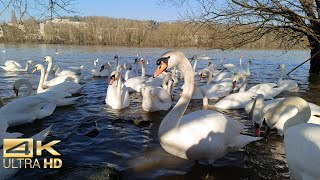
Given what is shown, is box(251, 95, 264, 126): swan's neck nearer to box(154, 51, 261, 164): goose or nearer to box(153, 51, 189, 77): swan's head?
box(154, 51, 261, 164): goose

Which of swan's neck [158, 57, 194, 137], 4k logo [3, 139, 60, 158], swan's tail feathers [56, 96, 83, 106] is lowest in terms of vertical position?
swan's tail feathers [56, 96, 83, 106]

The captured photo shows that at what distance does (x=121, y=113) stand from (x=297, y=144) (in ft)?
19.9

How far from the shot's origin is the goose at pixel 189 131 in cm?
457

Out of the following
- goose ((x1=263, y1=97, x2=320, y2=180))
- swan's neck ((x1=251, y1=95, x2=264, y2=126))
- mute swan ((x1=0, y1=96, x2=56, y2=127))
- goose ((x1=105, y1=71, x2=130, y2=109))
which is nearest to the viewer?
goose ((x1=263, y1=97, x2=320, y2=180))

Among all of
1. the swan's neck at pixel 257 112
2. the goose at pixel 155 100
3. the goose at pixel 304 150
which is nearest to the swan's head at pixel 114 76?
the goose at pixel 155 100

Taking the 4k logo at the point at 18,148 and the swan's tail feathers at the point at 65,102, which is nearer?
the 4k logo at the point at 18,148

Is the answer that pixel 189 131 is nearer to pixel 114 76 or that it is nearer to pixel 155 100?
pixel 155 100

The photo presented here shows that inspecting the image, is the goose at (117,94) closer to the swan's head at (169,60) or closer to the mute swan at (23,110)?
the mute swan at (23,110)

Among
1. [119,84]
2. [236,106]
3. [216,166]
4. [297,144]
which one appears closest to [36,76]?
[119,84]

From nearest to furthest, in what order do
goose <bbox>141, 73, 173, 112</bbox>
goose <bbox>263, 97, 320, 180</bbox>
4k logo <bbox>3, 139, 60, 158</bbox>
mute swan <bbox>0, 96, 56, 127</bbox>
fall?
goose <bbox>263, 97, 320, 180</bbox>
4k logo <bbox>3, 139, 60, 158</bbox>
mute swan <bbox>0, 96, 56, 127</bbox>
goose <bbox>141, 73, 173, 112</bbox>

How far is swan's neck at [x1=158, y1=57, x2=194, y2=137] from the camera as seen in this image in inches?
183

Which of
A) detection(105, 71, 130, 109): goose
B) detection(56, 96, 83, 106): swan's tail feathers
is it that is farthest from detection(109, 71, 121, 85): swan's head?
detection(56, 96, 83, 106): swan's tail feathers

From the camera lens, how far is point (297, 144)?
12.0 feet

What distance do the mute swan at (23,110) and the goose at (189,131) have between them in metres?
4.09
